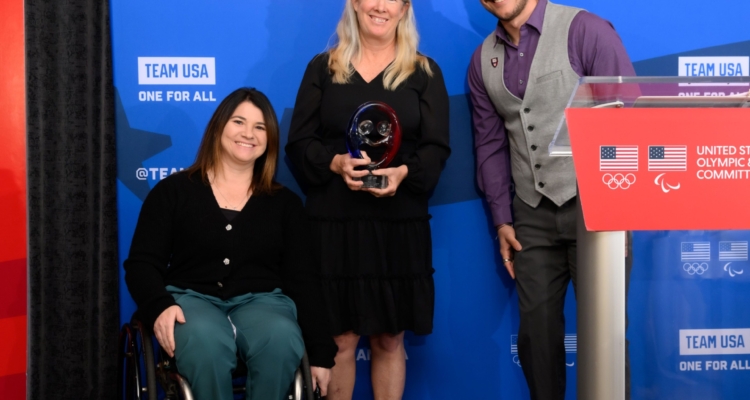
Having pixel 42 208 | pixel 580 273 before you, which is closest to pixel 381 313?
pixel 580 273

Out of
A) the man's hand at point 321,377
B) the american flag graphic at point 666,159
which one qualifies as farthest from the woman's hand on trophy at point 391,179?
the american flag graphic at point 666,159

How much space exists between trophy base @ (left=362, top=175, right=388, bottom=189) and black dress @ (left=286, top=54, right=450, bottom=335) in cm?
13

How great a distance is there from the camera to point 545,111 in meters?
2.60

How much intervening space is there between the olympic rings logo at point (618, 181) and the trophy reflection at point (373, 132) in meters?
1.09

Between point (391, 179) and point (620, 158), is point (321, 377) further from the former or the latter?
point (620, 158)

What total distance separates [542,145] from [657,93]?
107cm

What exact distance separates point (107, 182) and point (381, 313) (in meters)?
1.23

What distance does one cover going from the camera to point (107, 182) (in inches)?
114

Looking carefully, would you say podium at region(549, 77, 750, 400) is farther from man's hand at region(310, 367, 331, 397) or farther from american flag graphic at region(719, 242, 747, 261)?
man's hand at region(310, 367, 331, 397)

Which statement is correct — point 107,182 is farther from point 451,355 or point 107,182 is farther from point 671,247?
point 671,247

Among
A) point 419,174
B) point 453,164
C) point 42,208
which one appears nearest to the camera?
point 419,174

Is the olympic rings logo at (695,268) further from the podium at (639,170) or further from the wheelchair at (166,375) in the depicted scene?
the wheelchair at (166,375)

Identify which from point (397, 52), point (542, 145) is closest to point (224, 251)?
point (397, 52)

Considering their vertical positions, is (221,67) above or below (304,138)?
above
